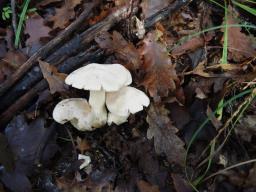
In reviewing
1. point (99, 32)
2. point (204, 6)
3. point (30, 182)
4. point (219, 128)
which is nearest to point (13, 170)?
point (30, 182)

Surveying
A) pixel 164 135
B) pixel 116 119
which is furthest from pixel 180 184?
pixel 116 119

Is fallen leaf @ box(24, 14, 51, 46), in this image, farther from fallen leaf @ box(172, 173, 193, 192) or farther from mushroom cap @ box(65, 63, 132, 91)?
fallen leaf @ box(172, 173, 193, 192)

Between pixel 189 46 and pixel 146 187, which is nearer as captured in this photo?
pixel 146 187

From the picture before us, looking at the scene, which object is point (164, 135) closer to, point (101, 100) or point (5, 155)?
point (101, 100)

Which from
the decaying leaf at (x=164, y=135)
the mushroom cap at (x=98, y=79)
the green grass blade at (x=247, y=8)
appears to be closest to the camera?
the mushroom cap at (x=98, y=79)

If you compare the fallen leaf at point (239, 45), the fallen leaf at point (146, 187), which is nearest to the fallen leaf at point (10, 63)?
the fallen leaf at point (146, 187)

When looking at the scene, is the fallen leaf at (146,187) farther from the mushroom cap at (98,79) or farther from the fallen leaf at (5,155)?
the fallen leaf at (5,155)

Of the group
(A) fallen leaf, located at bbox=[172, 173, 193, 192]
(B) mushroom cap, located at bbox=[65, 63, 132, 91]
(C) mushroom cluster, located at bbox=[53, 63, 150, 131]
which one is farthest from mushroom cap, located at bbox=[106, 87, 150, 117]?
(A) fallen leaf, located at bbox=[172, 173, 193, 192]
